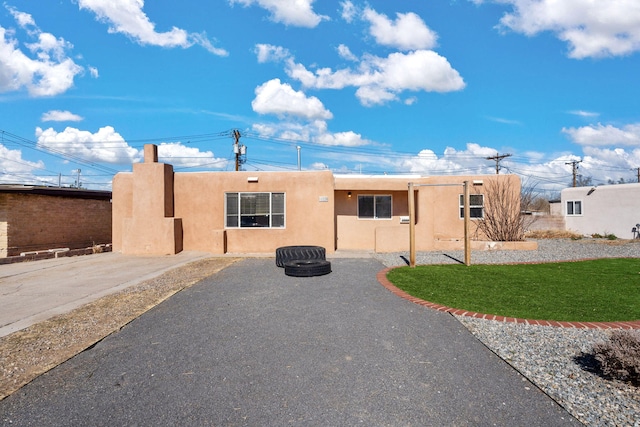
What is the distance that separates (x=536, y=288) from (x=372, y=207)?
834 centimetres

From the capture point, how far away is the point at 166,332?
15.5 ft

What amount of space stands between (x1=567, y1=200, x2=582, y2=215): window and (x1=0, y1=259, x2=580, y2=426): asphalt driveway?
22.7m

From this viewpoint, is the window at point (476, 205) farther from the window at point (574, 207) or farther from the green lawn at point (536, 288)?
the window at point (574, 207)

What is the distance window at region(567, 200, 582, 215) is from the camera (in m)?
22.5

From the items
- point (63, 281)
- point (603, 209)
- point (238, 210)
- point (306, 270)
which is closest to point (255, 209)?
point (238, 210)

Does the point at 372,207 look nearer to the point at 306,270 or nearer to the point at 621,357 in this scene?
the point at 306,270

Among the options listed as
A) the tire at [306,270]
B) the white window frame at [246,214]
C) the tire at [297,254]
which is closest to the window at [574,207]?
the white window frame at [246,214]

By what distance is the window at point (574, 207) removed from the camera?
22.5 m

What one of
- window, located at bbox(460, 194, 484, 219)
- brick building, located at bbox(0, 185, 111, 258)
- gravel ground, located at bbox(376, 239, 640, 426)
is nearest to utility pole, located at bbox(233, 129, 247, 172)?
brick building, located at bbox(0, 185, 111, 258)

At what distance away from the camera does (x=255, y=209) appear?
1395 cm

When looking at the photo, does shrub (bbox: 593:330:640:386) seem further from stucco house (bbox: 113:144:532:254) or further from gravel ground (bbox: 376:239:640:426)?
stucco house (bbox: 113:144:532:254)

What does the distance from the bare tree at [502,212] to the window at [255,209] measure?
8911 mm

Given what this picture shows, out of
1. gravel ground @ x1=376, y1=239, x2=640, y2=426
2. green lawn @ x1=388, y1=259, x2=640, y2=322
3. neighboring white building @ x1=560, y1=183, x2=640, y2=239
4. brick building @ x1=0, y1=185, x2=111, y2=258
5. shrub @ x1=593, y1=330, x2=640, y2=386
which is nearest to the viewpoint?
gravel ground @ x1=376, y1=239, x2=640, y2=426

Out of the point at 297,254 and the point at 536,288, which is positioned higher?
the point at 297,254
